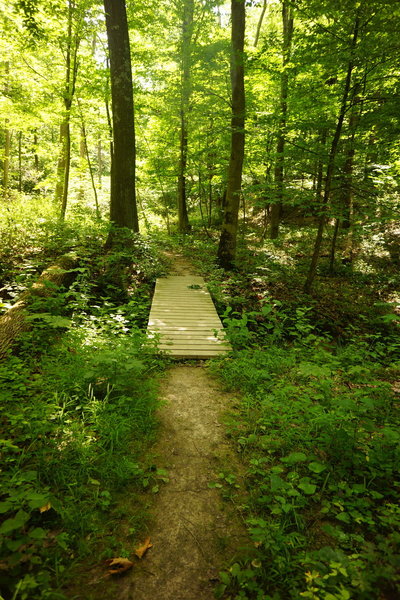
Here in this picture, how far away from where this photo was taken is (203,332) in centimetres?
628

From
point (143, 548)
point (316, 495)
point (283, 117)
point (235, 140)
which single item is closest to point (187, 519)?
point (143, 548)

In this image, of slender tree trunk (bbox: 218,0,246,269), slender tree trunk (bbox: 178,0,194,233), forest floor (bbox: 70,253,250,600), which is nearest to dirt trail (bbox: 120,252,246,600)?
forest floor (bbox: 70,253,250,600)

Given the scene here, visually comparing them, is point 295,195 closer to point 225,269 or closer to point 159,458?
point 225,269

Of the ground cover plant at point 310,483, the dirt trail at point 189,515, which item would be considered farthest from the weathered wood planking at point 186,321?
the dirt trail at point 189,515

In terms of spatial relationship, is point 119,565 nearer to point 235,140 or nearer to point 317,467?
point 317,467

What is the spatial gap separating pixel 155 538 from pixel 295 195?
27.8 feet

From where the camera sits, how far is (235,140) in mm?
9414

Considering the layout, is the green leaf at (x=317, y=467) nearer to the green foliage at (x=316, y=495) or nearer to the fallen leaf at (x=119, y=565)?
the green foliage at (x=316, y=495)

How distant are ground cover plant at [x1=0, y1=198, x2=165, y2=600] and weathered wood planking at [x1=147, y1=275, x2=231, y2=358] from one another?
0.68 meters

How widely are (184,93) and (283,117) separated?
7.19 meters

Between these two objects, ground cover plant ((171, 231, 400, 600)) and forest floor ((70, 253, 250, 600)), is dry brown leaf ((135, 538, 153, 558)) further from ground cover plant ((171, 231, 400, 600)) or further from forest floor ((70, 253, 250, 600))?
ground cover plant ((171, 231, 400, 600))

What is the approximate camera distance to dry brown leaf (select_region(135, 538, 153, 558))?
7.15 ft

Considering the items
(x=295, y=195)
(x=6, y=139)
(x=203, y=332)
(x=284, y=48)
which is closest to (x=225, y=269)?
(x=295, y=195)

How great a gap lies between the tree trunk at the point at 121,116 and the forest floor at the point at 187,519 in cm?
696
